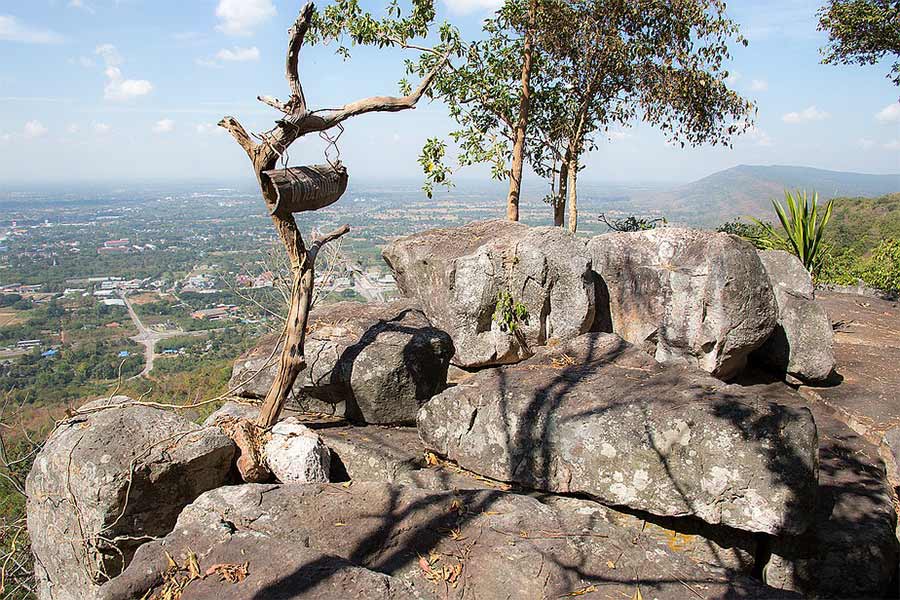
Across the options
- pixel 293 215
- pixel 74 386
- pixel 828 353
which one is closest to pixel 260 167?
pixel 293 215

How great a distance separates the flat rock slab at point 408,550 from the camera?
3525 mm

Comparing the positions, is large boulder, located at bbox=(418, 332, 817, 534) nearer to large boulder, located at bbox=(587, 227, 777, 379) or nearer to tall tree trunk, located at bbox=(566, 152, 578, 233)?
large boulder, located at bbox=(587, 227, 777, 379)

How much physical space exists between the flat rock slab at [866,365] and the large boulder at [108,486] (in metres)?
7.66

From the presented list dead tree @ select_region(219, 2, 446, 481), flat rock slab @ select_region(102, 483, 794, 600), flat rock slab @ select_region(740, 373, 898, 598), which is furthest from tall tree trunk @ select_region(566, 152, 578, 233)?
flat rock slab @ select_region(102, 483, 794, 600)

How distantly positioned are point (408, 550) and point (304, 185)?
3.74 meters

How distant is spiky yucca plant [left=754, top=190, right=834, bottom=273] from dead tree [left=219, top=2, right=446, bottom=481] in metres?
10.7

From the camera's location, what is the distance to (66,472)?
5047mm

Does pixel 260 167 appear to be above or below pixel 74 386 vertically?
above

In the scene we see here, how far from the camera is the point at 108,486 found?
4.85 metres

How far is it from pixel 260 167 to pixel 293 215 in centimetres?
67

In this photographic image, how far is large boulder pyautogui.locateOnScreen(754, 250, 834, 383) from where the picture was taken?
8391mm

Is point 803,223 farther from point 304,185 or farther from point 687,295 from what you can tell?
point 304,185

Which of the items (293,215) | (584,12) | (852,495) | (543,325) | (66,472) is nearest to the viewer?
(66,472)

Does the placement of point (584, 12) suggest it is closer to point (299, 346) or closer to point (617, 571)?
point (299, 346)
